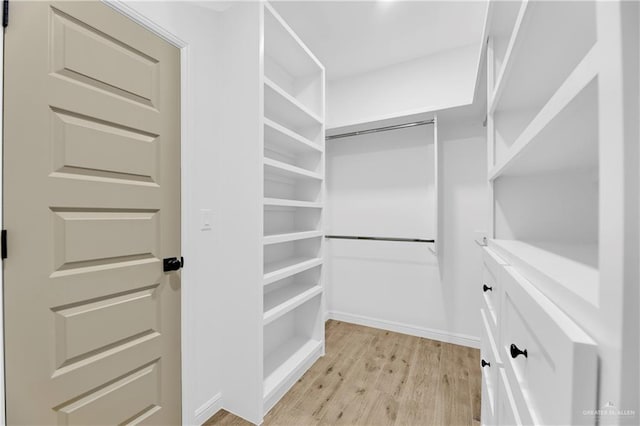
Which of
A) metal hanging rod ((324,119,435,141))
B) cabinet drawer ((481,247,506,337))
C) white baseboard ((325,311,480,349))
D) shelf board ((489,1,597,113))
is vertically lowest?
white baseboard ((325,311,480,349))

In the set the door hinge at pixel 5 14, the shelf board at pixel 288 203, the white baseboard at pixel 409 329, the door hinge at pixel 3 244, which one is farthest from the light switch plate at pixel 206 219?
the white baseboard at pixel 409 329

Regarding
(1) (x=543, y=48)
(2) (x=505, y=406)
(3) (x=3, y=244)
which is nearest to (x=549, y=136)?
(1) (x=543, y=48)

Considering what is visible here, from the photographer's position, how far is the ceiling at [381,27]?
183 centimetres

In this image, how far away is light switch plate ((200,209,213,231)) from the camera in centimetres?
150

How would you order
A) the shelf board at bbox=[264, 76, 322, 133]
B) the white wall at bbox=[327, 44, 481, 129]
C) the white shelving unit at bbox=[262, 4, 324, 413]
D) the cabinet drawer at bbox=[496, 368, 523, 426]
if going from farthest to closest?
the white wall at bbox=[327, 44, 481, 129]
the white shelving unit at bbox=[262, 4, 324, 413]
the shelf board at bbox=[264, 76, 322, 133]
the cabinet drawer at bbox=[496, 368, 523, 426]

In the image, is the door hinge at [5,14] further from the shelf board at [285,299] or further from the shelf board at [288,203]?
the shelf board at [285,299]

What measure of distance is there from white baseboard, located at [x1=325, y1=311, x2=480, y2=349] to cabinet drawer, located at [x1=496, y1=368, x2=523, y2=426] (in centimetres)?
172

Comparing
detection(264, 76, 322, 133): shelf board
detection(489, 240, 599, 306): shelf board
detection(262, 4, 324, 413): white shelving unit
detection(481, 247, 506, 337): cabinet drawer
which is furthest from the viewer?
detection(262, 4, 324, 413): white shelving unit

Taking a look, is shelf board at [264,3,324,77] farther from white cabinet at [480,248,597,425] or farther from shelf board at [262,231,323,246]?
white cabinet at [480,248,597,425]

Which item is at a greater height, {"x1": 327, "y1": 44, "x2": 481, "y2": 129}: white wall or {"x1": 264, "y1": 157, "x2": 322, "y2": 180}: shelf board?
{"x1": 327, "y1": 44, "x2": 481, "y2": 129}: white wall

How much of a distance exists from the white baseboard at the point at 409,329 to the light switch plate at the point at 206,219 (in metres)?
1.88

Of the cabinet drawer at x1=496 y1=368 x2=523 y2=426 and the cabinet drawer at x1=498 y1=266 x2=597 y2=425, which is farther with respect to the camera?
the cabinet drawer at x1=496 y1=368 x2=523 y2=426

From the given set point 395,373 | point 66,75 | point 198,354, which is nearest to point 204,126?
point 66,75

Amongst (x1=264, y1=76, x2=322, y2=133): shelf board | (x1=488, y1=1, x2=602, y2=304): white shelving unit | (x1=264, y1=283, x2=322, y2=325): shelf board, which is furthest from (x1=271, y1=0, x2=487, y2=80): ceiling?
(x1=264, y1=283, x2=322, y2=325): shelf board
